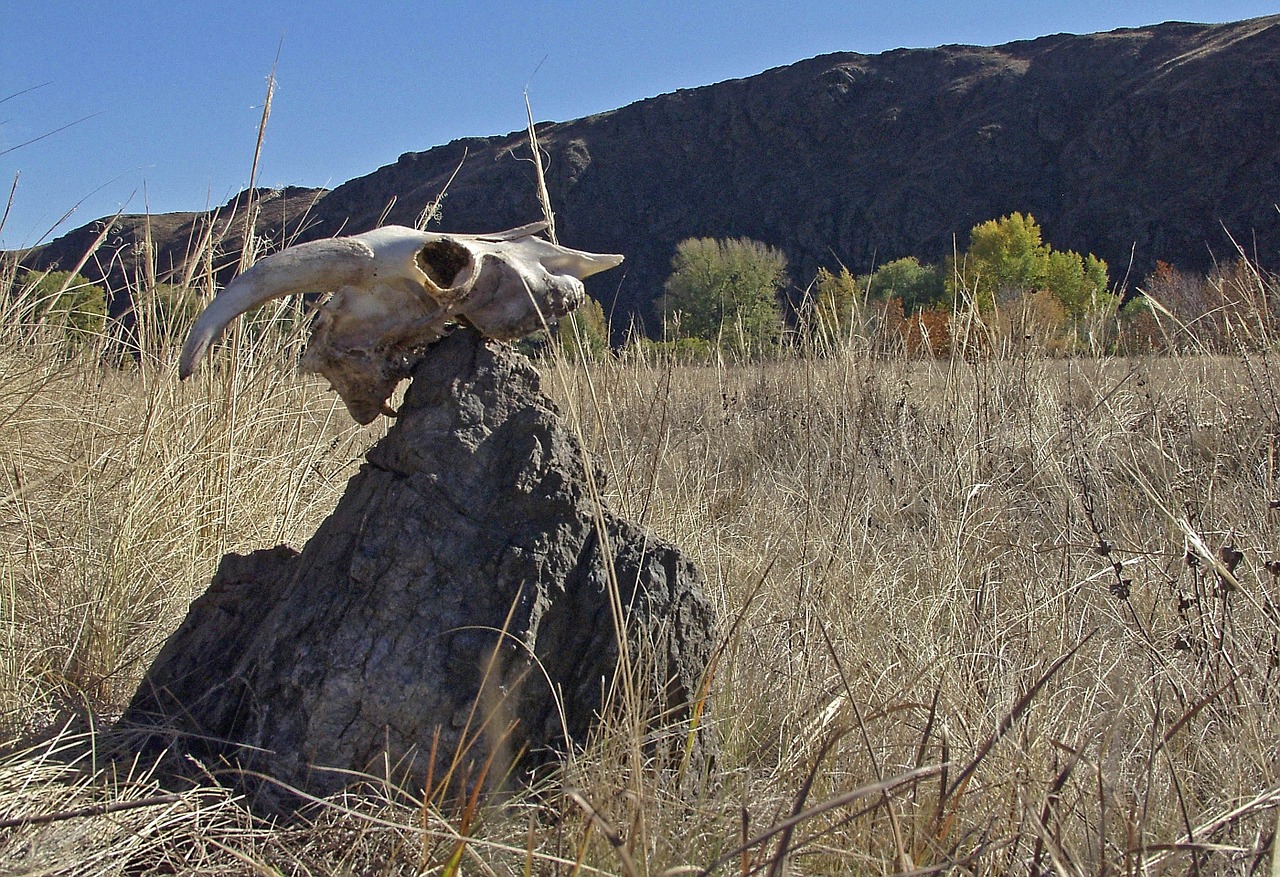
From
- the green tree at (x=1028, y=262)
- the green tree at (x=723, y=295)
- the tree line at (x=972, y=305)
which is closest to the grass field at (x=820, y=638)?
the tree line at (x=972, y=305)

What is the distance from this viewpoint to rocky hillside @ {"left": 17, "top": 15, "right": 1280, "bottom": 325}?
6119cm

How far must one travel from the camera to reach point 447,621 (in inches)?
61.3

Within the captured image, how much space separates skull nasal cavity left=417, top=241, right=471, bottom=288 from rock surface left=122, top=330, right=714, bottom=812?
100 millimetres

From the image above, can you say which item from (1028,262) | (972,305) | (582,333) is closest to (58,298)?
(582,333)

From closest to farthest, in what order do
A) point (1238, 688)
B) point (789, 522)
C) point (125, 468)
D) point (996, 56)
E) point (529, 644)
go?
point (529, 644) → point (1238, 688) → point (125, 468) → point (789, 522) → point (996, 56)

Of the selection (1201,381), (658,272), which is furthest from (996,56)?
(1201,381)

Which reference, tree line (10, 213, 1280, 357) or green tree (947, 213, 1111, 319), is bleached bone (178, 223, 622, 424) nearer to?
tree line (10, 213, 1280, 357)

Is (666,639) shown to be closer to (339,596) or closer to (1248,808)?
(339,596)

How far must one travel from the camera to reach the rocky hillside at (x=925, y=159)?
201ft

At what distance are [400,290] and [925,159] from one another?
7967 centimetres

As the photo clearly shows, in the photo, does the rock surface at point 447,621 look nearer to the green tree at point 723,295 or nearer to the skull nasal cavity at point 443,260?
the skull nasal cavity at point 443,260

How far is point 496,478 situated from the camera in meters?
1.64

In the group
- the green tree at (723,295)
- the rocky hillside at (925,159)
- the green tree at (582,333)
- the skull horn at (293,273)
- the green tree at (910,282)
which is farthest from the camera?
the rocky hillside at (925,159)

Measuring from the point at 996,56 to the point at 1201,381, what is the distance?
8906cm
